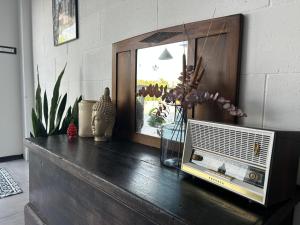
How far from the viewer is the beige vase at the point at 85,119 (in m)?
1.58

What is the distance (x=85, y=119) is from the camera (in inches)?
62.1

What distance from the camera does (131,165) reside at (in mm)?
1005

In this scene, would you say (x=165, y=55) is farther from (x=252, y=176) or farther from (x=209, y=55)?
(x=252, y=176)

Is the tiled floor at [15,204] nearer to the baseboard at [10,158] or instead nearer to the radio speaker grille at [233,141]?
the baseboard at [10,158]

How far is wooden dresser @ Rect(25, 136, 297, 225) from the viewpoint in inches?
24.8

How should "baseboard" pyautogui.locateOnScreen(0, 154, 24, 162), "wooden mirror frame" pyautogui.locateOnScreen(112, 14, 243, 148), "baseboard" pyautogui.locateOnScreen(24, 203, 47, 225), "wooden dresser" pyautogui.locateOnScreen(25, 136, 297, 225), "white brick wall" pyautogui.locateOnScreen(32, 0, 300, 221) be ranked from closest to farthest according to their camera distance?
"wooden dresser" pyautogui.locateOnScreen(25, 136, 297, 225)
"white brick wall" pyautogui.locateOnScreen(32, 0, 300, 221)
"wooden mirror frame" pyautogui.locateOnScreen(112, 14, 243, 148)
"baseboard" pyautogui.locateOnScreen(24, 203, 47, 225)
"baseboard" pyautogui.locateOnScreen(0, 154, 24, 162)

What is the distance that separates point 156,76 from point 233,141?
2.28 ft

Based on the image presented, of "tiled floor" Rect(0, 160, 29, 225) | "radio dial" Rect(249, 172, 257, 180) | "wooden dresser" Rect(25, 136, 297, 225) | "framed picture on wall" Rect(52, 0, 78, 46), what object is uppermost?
"framed picture on wall" Rect(52, 0, 78, 46)

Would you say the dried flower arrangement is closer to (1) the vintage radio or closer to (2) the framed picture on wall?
(1) the vintage radio

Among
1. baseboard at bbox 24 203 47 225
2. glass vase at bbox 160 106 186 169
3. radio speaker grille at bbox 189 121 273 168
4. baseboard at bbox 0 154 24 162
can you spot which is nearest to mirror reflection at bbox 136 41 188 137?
glass vase at bbox 160 106 186 169

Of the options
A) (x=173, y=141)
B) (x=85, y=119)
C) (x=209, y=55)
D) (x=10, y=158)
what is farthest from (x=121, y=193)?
(x=10, y=158)

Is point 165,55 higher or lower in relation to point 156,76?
higher

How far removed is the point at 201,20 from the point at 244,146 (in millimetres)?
679

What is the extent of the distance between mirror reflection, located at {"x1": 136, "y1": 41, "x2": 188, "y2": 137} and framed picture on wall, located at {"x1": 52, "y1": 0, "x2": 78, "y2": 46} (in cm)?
104
